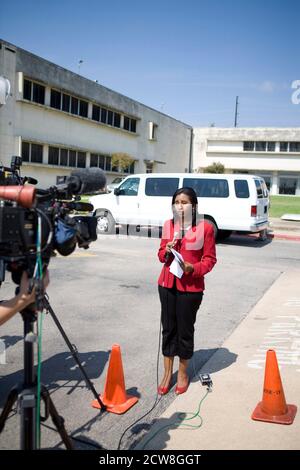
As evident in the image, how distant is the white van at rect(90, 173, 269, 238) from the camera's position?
47.0 ft

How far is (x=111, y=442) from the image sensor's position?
11.0 feet

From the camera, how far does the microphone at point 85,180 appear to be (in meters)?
2.85

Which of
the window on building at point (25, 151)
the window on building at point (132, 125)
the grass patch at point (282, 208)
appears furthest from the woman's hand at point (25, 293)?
the window on building at point (132, 125)

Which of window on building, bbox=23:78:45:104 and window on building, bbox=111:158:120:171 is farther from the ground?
window on building, bbox=23:78:45:104

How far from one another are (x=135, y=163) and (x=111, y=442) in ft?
136

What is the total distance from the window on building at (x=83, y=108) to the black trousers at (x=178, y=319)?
104 feet

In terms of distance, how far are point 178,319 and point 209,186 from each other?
10.9 metres

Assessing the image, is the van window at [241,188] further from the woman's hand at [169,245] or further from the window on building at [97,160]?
the window on building at [97,160]

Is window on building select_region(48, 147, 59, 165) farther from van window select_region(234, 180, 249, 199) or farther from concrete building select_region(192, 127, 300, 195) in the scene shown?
concrete building select_region(192, 127, 300, 195)

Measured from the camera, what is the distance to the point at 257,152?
59781 mm

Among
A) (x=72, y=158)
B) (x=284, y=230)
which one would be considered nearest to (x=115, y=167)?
(x=72, y=158)

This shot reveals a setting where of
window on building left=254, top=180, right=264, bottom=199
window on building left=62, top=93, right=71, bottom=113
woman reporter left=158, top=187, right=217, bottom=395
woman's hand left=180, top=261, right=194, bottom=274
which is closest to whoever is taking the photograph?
woman's hand left=180, top=261, right=194, bottom=274

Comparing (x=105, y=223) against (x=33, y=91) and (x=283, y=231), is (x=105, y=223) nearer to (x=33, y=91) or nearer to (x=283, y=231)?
(x=283, y=231)

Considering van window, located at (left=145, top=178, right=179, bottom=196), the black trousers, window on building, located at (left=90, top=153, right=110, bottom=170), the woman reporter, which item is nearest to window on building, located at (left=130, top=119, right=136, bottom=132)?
window on building, located at (left=90, top=153, right=110, bottom=170)
